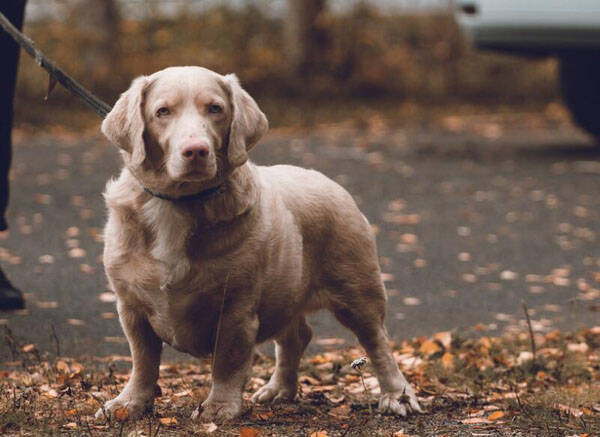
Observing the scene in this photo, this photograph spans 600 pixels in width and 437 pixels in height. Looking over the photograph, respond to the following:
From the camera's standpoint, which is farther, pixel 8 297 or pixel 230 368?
pixel 8 297

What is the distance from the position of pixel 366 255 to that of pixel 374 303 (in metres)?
0.19

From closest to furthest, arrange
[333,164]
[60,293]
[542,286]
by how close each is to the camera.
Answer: [60,293], [542,286], [333,164]

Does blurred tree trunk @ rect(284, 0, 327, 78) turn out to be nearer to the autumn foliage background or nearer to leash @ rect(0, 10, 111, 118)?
the autumn foliage background

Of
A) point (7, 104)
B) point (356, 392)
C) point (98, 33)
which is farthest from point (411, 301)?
point (98, 33)

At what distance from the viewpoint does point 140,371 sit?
163 inches

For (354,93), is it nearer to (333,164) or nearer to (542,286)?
(333,164)

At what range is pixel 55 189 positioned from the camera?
34.0 feet

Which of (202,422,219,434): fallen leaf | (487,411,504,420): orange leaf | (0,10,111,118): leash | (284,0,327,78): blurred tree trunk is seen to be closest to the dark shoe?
(0,10,111,118): leash

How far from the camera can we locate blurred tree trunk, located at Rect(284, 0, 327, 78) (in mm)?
17734

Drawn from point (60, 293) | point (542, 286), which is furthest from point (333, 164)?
point (60, 293)

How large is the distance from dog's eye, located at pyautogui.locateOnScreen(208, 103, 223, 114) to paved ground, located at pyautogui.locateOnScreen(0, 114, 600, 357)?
2.03 m

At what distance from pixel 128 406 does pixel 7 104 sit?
2.49 meters

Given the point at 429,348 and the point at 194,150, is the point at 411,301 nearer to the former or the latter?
the point at 429,348

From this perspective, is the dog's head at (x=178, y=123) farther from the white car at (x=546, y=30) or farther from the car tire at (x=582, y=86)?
the car tire at (x=582, y=86)
